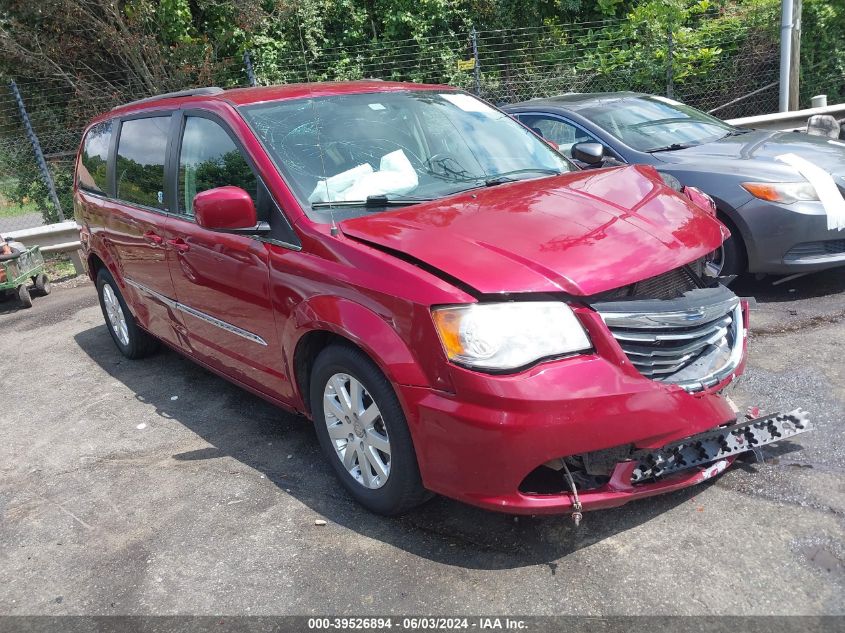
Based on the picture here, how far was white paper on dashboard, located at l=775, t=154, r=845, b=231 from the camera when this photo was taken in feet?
16.8

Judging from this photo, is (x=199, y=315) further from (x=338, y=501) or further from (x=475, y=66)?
(x=475, y=66)

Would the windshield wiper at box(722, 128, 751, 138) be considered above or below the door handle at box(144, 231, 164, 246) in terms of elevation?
below

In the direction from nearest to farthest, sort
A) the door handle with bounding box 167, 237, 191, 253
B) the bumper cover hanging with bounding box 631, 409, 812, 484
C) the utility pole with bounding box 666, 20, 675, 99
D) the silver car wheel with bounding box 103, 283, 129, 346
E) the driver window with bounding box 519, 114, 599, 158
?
the bumper cover hanging with bounding box 631, 409, 812, 484 < the door handle with bounding box 167, 237, 191, 253 < the silver car wheel with bounding box 103, 283, 129, 346 < the driver window with bounding box 519, 114, 599, 158 < the utility pole with bounding box 666, 20, 675, 99

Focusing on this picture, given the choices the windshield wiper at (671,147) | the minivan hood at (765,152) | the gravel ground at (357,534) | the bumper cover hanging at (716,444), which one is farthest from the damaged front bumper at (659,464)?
the windshield wiper at (671,147)

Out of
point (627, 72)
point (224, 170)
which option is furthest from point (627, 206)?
point (627, 72)

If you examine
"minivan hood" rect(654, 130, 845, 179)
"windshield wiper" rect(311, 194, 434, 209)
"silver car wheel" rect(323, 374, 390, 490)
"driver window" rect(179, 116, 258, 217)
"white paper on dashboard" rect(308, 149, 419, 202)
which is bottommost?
"silver car wheel" rect(323, 374, 390, 490)

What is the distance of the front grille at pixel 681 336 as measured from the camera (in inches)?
108

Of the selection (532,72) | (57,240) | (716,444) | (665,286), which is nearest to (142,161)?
(665,286)

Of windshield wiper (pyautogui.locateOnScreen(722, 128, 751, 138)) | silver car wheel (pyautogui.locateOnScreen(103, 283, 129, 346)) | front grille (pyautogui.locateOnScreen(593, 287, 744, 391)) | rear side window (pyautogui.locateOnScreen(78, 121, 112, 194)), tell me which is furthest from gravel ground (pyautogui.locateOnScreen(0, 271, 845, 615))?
windshield wiper (pyautogui.locateOnScreen(722, 128, 751, 138))

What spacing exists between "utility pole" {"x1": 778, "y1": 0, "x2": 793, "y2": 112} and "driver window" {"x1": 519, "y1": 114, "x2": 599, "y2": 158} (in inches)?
256

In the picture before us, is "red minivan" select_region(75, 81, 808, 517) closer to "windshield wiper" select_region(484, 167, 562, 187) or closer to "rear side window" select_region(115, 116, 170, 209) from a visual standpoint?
"windshield wiper" select_region(484, 167, 562, 187)

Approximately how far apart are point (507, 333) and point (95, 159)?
14.0 feet

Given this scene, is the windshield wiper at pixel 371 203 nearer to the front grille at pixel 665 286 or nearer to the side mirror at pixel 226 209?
the side mirror at pixel 226 209

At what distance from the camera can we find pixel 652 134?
635cm
